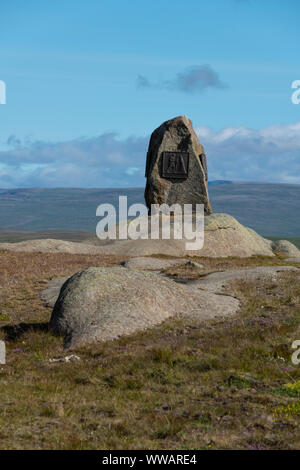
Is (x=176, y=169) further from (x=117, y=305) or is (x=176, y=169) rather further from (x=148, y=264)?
(x=117, y=305)

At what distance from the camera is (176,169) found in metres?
53.7

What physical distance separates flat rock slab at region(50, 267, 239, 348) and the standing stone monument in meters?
33.0

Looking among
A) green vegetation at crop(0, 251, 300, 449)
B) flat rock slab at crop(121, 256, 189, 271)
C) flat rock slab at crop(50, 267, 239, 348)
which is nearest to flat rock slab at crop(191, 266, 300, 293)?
flat rock slab at crop(50, 267, 239, 348)

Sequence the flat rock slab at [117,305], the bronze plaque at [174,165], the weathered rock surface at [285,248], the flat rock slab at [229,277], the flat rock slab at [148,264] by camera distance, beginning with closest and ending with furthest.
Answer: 1. the flat rock slab at [117,305]
2. the flat rock slab at [229,277]
3. the flat rock slab at [148,264]
4. the bronze plaque at [174,165]
5. the weathered rock surface at [285,248]

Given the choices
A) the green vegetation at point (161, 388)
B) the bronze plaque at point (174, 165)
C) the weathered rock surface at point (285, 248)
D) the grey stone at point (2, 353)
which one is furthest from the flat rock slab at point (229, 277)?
the weathered rock surface at point (285, 248)

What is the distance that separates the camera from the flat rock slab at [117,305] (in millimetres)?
17375

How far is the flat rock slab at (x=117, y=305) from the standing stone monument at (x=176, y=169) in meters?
33.0

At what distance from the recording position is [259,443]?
360 inches

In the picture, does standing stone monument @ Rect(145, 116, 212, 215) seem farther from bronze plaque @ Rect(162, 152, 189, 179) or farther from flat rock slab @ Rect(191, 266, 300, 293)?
flat rock slab @ Rect(191, 266, 300, 293)

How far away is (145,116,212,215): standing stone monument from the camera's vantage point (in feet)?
176

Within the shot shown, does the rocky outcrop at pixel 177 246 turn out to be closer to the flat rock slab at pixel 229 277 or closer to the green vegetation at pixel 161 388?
the flat rock slab at pixel 229 277

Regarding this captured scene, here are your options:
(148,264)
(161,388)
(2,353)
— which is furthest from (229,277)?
(161,388)

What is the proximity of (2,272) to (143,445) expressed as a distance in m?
25.8
